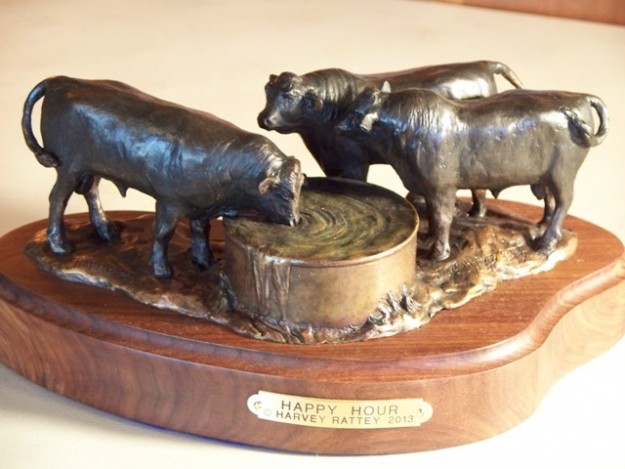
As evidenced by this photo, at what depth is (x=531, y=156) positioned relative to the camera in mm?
1968

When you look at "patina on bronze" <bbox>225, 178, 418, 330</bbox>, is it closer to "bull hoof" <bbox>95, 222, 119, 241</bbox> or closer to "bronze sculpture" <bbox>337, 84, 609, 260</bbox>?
"bronze sculpture" <bbox>337, 84, 609, 260</bbox>

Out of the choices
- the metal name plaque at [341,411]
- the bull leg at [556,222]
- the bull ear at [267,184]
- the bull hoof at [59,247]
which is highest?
the bull ear at [267,184]

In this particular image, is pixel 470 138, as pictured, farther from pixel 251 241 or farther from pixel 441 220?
pixel 251 241

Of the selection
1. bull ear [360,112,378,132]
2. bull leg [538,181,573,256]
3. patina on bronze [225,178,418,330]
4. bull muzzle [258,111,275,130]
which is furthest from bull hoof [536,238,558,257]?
bull muzzle [258,111,275,130]

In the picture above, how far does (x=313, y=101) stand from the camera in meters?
1.97

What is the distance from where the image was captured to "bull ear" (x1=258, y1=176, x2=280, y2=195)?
1.86 meters

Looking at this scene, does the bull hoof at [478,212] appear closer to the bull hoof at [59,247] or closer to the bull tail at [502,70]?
the bull tail at [502,70]

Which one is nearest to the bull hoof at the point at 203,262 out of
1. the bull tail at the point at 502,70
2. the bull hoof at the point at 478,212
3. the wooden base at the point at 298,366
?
the wooden base at the point at 298,366

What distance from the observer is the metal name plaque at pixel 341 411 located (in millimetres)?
1818

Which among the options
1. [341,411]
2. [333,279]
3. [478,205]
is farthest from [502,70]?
[341,411]

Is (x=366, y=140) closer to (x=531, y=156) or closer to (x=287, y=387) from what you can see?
(x=531, y=156)

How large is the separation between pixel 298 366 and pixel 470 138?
0.43m

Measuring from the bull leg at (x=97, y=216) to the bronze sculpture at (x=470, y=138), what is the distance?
1.42 ft

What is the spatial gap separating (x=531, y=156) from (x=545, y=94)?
10 centimetres
